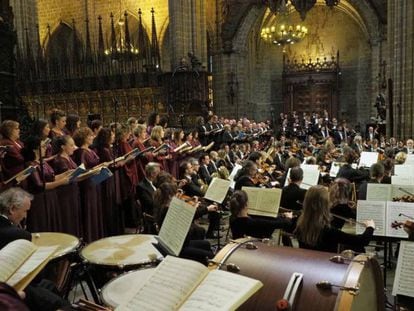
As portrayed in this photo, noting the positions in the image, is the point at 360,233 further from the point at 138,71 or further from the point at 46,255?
the point at 138,71

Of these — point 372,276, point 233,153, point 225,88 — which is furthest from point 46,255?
point 225,88

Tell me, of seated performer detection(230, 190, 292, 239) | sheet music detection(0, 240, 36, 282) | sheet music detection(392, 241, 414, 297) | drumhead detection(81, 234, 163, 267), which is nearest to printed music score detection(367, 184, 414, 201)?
seated performer detection(230, 190, 292, 239)

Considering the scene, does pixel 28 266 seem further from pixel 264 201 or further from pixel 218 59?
pixel 218 59

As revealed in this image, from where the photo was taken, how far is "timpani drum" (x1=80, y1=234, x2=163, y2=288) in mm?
3472

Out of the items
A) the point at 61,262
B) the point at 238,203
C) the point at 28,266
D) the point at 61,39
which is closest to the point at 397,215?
the point at 238,203

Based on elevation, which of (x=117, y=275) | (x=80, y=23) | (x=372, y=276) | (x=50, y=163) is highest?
(x=80, y=23)

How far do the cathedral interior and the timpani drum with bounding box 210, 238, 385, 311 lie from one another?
1219 cm

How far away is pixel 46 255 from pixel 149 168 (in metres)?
3.68

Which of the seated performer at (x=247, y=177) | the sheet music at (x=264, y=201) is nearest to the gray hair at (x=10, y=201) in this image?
the sheet music at (x=264, y=201)

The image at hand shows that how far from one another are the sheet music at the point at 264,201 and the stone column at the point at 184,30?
12543mm

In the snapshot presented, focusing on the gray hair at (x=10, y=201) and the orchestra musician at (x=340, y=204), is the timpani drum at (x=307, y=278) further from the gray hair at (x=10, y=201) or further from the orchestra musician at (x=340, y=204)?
the orchestra musician at (x=340, y=204)

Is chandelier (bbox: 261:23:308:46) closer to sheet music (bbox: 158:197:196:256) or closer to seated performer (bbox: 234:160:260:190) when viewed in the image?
seated performer (bbox: 234:160:260:190)

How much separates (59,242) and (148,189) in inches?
98.1

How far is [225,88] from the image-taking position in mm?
21750
